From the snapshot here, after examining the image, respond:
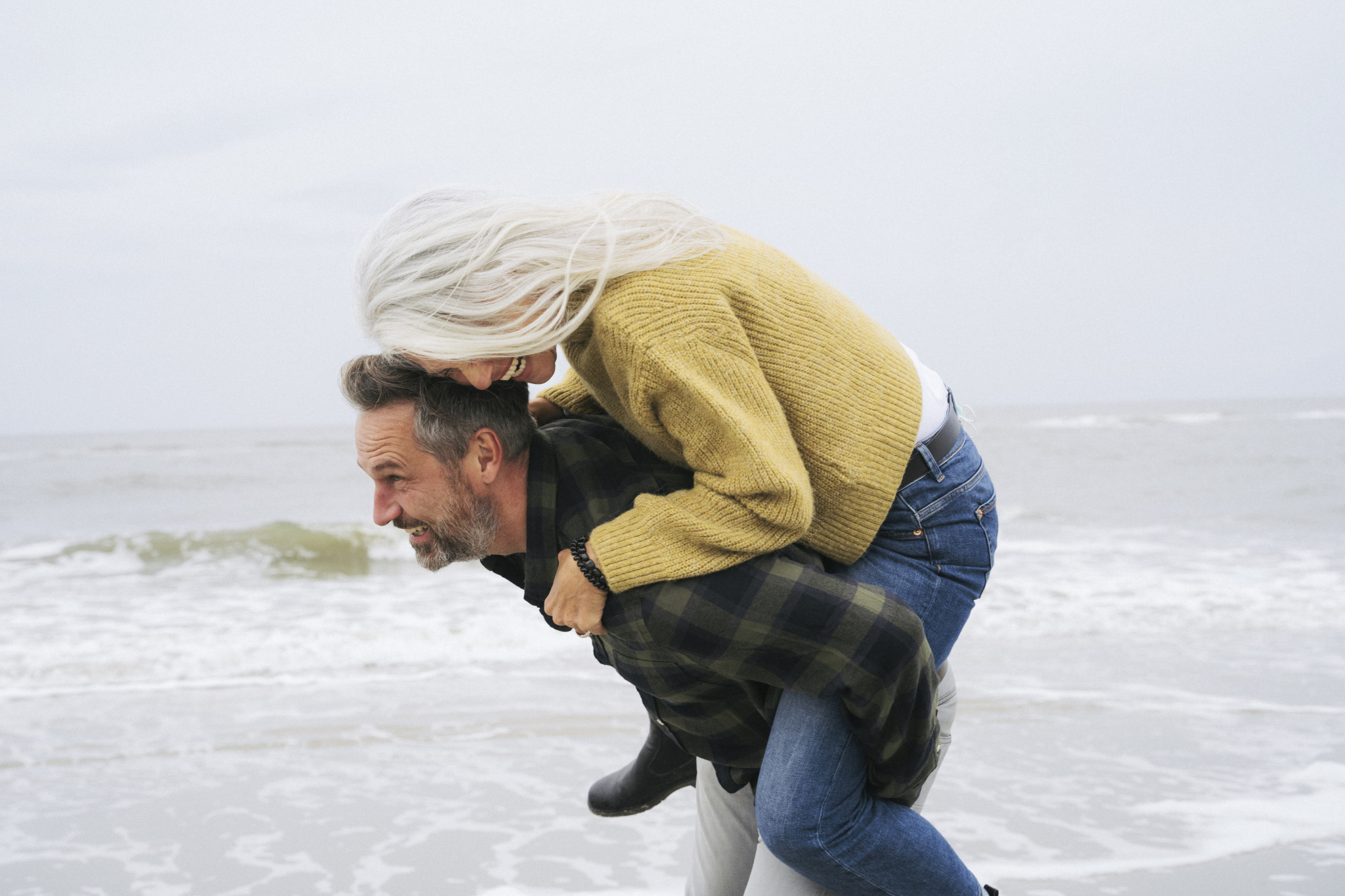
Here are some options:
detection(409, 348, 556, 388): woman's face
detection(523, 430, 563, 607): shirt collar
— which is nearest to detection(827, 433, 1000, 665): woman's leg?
detection(523, 430, 563, 607): shirt collar

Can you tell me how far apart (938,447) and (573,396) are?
847mm

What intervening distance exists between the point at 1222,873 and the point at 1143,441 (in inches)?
Answer: 921

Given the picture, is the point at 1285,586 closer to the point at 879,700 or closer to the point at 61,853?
the point at 879,700

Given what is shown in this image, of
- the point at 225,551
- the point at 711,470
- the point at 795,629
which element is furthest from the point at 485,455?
the point at 225,551

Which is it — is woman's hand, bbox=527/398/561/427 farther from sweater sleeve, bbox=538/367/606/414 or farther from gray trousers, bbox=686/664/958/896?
gray trousers, bbox=686/664/958/896

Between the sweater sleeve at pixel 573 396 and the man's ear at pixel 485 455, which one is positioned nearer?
the man's ear at pixel 485 455

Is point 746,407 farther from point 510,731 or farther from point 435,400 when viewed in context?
point 510,731

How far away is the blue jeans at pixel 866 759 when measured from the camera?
186cm

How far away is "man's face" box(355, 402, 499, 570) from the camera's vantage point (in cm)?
191

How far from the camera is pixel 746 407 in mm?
1660

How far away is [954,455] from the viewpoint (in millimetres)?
1996

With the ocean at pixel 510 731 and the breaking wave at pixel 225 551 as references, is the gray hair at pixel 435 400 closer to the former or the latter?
the ocean at pixel 510 731

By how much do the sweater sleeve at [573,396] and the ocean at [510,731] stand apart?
73.7 inches

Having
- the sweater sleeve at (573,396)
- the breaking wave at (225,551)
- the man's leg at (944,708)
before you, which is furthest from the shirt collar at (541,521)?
the breaking wave at (225,551)
